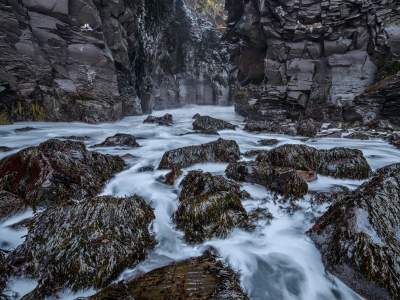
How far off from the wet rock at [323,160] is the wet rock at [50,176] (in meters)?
4.04

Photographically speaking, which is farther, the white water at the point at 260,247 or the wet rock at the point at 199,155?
the wet rock at the point at 199,155

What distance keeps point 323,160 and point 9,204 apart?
6.44m

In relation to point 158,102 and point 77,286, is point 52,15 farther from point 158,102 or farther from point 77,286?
point 158,102

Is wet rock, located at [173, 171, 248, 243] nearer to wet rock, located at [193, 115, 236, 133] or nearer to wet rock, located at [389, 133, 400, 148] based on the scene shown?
wet rock, located at [389, 133, 400, 148]

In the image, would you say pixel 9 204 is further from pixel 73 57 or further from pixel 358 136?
pixel 73 57

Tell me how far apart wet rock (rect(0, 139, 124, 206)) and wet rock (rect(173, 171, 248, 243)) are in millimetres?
1948

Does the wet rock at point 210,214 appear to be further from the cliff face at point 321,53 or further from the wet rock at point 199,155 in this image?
the cliff face at point 321,53

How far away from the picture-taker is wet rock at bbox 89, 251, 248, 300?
287 cm

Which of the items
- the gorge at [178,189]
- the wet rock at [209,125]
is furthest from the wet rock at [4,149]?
the wet rock at [209,125]

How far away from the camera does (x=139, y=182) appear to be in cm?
618

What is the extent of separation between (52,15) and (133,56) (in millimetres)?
8395

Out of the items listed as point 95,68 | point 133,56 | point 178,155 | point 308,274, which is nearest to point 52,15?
point 95,68

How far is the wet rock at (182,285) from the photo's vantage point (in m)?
2.87

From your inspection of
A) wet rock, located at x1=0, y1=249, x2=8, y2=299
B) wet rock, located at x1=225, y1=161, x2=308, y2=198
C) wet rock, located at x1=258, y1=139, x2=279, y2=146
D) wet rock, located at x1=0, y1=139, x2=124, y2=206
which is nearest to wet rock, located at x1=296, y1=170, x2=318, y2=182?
wet rock, located at x1=225, y1=161, x2=308, y2=198
